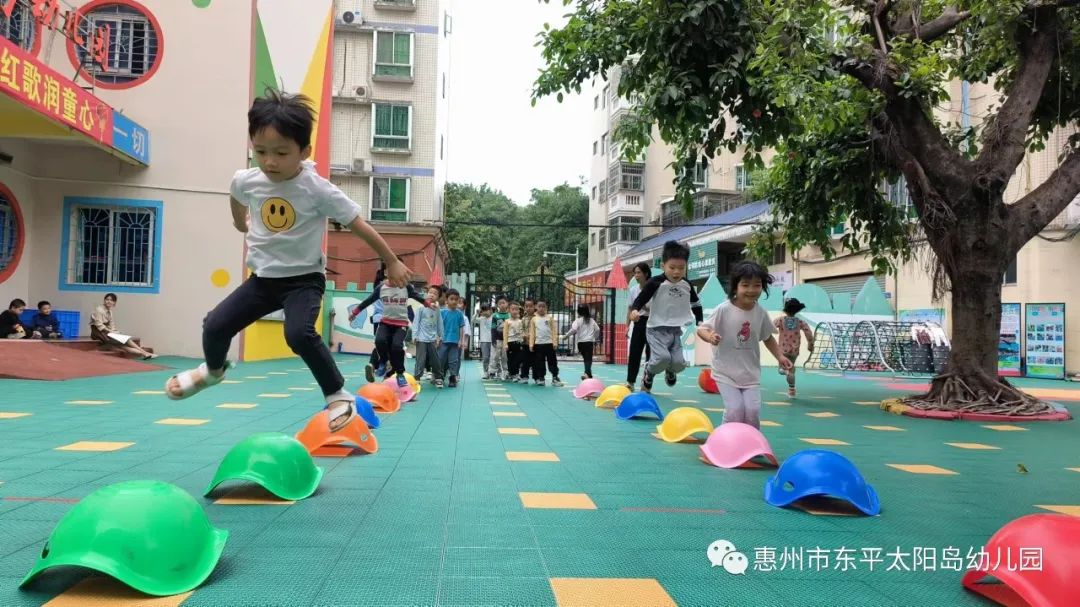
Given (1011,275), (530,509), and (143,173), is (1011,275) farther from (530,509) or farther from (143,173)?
(143,173)

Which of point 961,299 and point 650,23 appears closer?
point 650,23

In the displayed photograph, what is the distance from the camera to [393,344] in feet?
32.1

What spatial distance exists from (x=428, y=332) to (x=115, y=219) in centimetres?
806

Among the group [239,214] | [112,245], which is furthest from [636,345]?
[112,245]

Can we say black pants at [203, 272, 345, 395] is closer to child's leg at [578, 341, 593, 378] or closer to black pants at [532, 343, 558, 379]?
black pants at [532, 343, 558, 379]

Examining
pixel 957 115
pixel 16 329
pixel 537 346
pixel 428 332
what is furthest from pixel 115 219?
pixel 957 115

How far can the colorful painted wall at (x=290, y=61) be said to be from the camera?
15742mm

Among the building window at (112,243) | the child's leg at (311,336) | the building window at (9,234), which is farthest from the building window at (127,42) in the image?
the child's leg at (311,336)

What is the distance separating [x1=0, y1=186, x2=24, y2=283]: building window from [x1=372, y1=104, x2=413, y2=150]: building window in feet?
49.1

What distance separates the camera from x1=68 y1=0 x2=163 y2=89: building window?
47.9 feet

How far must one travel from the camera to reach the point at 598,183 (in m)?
41.5

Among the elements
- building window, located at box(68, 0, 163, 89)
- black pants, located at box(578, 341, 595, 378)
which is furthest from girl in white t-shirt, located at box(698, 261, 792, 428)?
building window, located at box(68, 0, 163, 89)

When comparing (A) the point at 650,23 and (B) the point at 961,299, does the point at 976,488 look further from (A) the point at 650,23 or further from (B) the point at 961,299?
(B) the point at 961,299

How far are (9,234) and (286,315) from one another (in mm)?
12691
